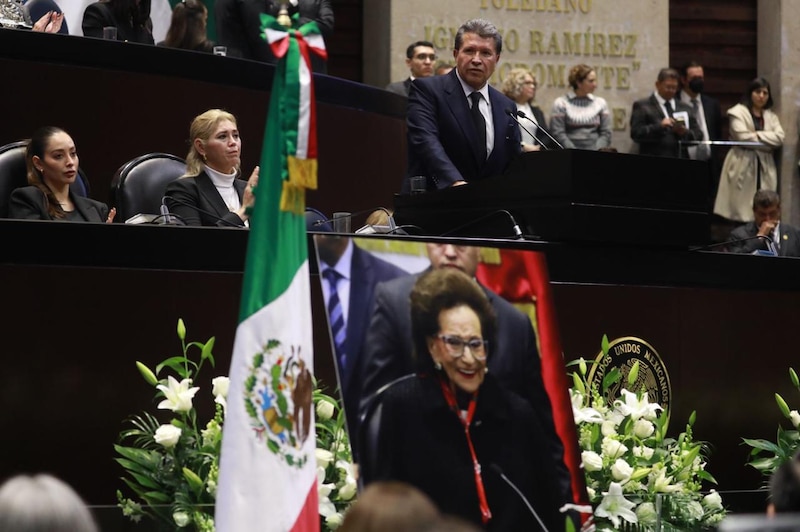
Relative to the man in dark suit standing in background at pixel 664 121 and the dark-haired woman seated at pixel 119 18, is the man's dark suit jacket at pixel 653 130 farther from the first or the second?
the dark-haired woman seated at pixel 119 18

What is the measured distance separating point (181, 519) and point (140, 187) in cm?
367

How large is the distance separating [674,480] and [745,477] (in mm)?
1686

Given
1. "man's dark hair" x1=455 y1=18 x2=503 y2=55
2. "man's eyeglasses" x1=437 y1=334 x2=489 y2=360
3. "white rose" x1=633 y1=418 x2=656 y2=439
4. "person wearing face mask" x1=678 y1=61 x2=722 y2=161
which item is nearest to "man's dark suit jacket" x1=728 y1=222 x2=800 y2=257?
"person wearing face mask" x1=678 y1=61 x2=722 y2=161

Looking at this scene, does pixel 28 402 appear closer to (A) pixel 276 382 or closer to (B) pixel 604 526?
(A) pixel 276 382

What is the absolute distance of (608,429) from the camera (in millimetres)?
5027

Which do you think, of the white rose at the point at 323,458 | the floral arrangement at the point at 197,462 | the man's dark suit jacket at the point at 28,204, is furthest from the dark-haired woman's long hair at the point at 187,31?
the white rose at the point at 323,458

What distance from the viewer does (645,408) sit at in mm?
5195

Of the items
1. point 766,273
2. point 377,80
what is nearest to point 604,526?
point 766,273

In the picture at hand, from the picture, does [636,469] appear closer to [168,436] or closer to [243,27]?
[168,436]

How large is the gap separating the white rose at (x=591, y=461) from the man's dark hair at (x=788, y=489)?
6.76 feet

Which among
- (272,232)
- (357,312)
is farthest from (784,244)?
(272,232)

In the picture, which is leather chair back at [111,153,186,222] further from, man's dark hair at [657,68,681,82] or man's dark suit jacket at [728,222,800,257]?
man's dark hair at [657,68,681,82]

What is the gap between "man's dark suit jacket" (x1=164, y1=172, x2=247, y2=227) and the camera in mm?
6977

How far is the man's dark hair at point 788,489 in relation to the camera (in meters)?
2.63
